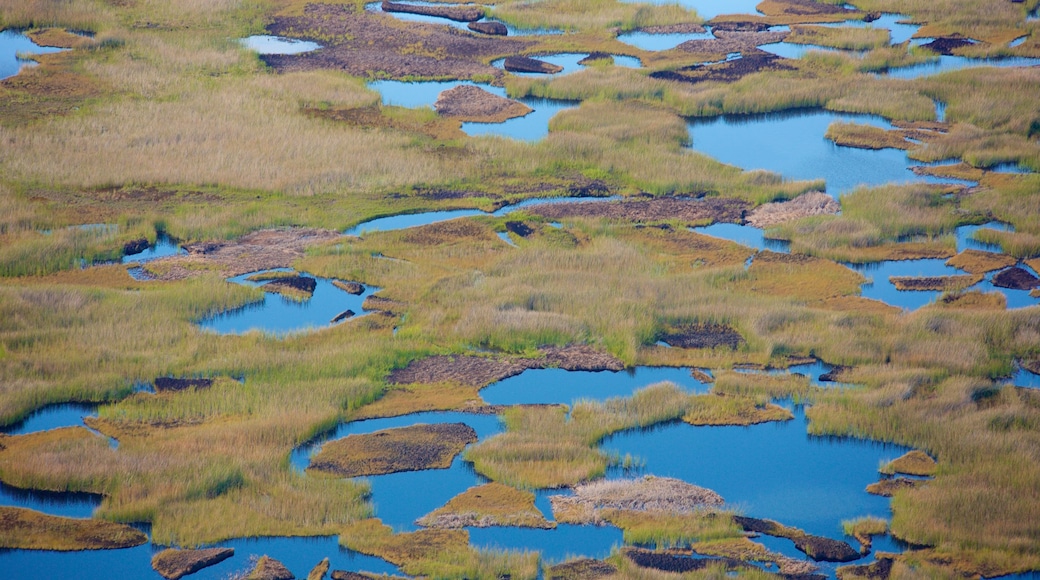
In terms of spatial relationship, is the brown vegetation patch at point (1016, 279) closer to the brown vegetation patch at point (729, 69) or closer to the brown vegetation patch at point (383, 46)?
the brown vegetation patch at point (729, 69)

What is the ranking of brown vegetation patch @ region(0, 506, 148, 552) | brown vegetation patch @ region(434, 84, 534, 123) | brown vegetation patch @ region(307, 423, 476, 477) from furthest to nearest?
1. brown vegetation patch @ region(434, 84, 534, 123)
2. brown vegetation patch @ region(307, 423, 476, 477)
3. brown vegetation patch @ region(0, 506, 148, 552)

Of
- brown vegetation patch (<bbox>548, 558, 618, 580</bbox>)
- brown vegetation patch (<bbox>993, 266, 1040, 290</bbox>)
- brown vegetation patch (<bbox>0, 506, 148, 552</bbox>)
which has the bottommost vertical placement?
brown vegetation patch (<bbox>0, 506, 148, 552</bbox>)

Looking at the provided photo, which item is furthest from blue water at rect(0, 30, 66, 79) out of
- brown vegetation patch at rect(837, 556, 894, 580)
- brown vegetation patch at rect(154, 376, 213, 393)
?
brown vegetation patch at rect(837, 556, 894, 580)

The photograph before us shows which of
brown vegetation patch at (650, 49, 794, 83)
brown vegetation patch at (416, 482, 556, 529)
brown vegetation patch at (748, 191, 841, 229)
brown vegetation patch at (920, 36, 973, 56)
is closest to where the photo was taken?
brown vegetation patch at (416, 482, 556, 529)

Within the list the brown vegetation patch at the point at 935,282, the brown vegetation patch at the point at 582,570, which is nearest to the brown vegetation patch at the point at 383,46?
the brown vegetation patch at the point at 935,282

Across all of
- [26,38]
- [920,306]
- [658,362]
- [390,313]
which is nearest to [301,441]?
[390,313]

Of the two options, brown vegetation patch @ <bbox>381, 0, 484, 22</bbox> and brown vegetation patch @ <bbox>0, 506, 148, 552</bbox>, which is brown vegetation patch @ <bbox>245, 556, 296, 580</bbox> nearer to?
brown vegetation patch @ <bbox>0, 506, 148, 552</bbox>

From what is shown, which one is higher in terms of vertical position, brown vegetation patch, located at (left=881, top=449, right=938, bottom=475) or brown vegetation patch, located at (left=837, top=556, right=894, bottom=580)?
brown vegetation patch, located at (left=881, top=449, right=938, bottom=475)

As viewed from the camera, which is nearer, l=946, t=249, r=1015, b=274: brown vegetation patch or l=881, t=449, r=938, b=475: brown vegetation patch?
l=881, t=449, r=938, b=475: brown vegetation patch
